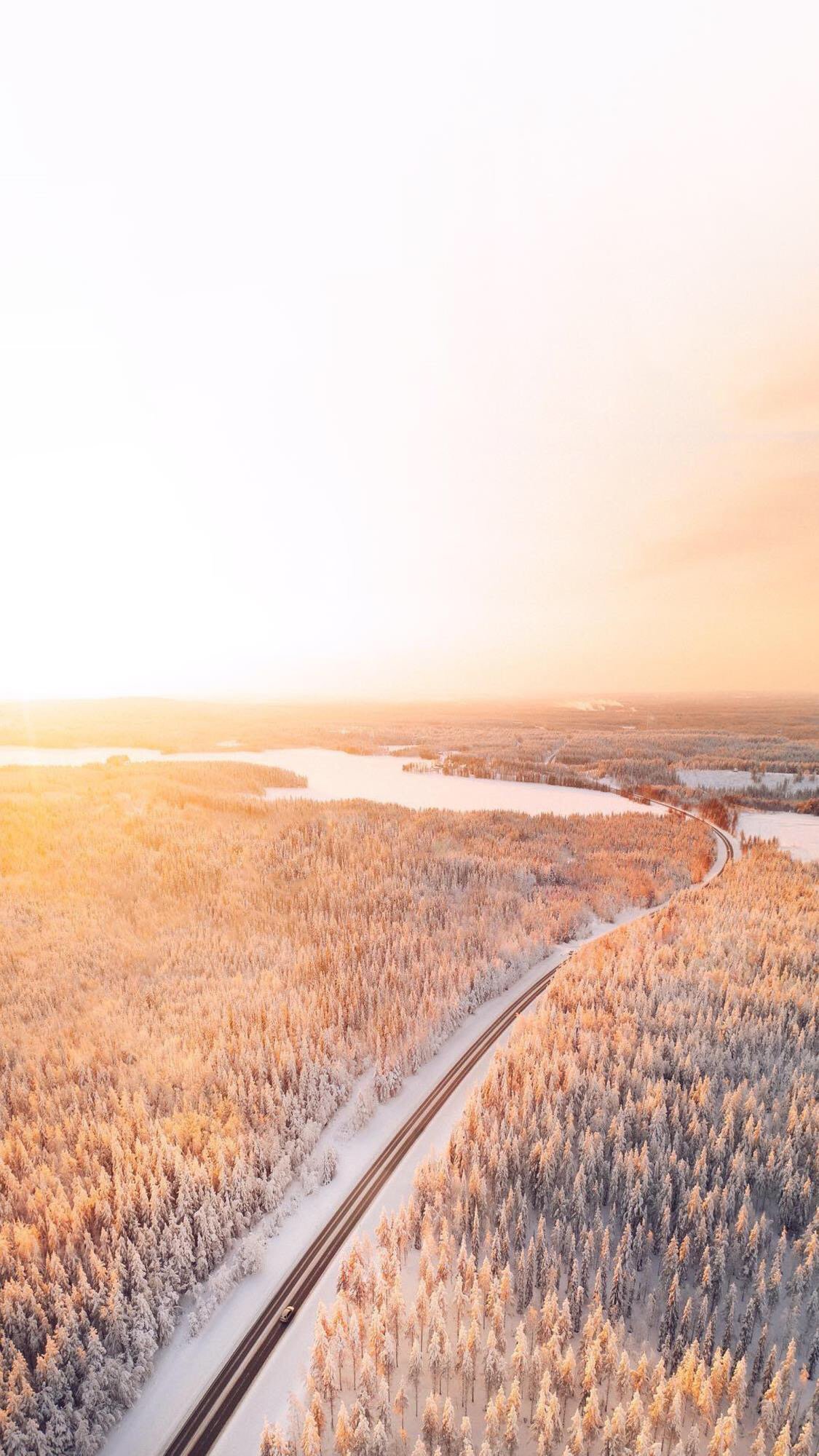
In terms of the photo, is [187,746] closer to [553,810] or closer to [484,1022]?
[553,810]

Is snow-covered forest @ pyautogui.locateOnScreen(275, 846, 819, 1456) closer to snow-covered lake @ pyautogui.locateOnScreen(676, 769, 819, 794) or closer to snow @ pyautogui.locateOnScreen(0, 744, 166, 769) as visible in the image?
snow-covered lake @ pyautogui.locateOnScreen(676, 769, 819, 794)

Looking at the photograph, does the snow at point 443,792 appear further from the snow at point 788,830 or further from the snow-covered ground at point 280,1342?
the snow-covered ground at point 280,1342

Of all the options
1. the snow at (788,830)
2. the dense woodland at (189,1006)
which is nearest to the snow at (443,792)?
the snow at (788,830)

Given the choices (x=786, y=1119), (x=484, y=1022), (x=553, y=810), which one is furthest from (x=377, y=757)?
(x=786, y=1119)

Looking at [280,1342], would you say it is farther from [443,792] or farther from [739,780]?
[739,780]

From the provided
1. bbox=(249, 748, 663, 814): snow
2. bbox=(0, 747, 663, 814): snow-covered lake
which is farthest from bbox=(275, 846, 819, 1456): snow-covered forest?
bbox=(249, 748, 663, 814): snow
